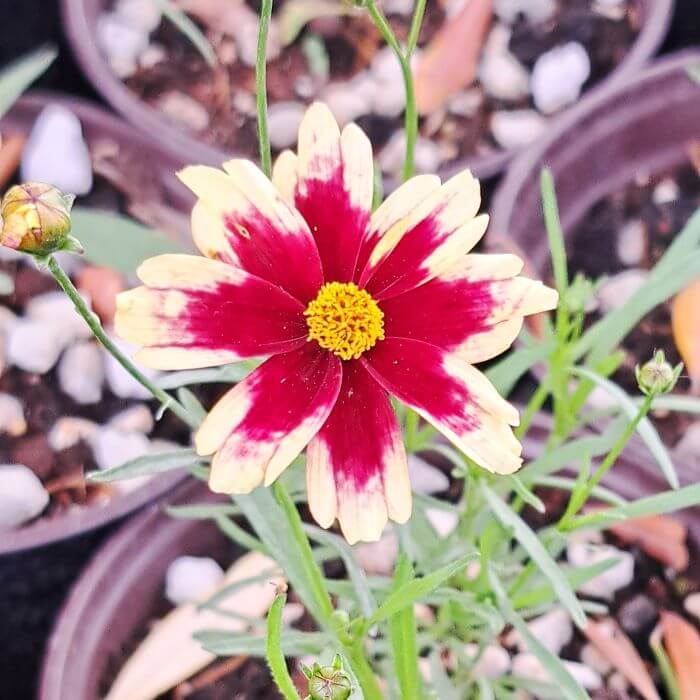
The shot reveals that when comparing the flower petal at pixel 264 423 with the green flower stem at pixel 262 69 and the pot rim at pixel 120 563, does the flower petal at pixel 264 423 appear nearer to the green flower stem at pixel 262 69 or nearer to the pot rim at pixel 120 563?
the green flower stem at pixel 262 69

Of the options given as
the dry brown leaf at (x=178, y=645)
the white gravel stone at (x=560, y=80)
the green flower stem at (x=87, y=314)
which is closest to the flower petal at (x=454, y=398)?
the green flower stem at (x=87, y=314)

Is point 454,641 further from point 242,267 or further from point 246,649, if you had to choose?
point 242,267

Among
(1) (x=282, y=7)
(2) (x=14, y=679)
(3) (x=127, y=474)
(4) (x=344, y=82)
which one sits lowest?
(3) (x=127, y=474)

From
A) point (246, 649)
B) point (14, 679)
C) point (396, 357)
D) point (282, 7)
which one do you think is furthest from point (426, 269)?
point (282, 7)

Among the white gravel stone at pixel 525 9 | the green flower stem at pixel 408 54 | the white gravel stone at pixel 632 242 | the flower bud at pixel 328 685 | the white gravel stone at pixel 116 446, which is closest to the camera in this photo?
the flower bud at pixel 328 685

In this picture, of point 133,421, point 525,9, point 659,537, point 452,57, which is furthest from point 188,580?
point 525,9

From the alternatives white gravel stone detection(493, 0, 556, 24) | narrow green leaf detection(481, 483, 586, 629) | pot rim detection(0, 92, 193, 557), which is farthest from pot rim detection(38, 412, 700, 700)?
white gravel stone detection(493, 0, 556, 24)
